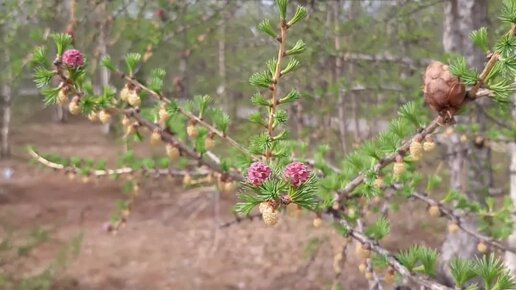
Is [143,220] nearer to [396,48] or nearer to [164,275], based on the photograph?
[164,275]

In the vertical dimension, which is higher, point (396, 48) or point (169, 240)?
point (396, 48)

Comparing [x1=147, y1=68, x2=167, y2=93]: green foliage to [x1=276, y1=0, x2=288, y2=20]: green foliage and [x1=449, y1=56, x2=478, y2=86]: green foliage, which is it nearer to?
[x1=276, y1=0, x2=288, y2=20]: green foliage

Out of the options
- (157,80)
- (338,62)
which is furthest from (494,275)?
(338,62)

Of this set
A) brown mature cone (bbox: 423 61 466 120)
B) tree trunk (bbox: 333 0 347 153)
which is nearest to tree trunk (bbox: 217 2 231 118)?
tree trunk (bbox: 333 0 347 153)

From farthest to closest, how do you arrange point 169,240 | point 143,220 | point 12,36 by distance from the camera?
point 143,220, point 169,240, point 12,36

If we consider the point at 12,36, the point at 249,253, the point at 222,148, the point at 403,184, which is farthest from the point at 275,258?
the point at 403,184

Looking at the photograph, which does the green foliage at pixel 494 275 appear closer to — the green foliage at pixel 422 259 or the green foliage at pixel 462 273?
the green foliage at pixel 462 273

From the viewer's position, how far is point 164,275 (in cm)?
667

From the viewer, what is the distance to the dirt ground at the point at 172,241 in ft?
21.2

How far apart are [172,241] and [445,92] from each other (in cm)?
727

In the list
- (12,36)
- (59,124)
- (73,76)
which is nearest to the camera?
A: (73,76)

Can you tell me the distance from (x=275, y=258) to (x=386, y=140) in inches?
243

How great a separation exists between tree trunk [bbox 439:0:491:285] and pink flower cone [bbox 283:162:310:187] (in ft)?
8.17

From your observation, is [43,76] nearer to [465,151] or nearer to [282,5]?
[282,5]
